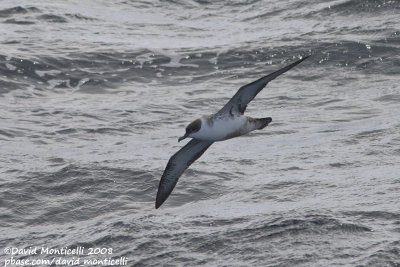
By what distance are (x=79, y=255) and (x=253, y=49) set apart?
11188 mm

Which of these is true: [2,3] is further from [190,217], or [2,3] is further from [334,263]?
[334,263]

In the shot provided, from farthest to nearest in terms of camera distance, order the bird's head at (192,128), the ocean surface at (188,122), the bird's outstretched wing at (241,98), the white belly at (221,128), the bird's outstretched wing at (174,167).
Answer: the bird's outstretched wing at (174,167)
the ocean surface at (188,122)
the white belly at (221,128)
the bird's head at (192,128)
the bird's outstretched wing at (241,98)

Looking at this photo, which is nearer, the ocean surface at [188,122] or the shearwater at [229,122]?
the shearwater at [229,122]

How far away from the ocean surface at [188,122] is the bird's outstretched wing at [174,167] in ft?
1.43

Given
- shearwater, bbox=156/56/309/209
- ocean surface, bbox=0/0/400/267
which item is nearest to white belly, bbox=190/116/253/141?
shearwater, bbox=156/56/309/209

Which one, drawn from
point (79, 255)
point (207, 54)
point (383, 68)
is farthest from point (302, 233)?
point (207, 54)

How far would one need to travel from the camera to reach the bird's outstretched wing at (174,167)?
10.3 metres

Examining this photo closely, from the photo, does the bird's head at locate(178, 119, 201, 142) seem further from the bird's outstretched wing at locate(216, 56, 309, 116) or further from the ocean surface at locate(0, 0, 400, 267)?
the ocean surface at locate(0, 0, 400, 267)

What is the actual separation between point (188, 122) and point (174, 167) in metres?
5.42

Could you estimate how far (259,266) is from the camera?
29.2 feet

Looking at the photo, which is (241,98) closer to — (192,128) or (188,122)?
(192,128)
